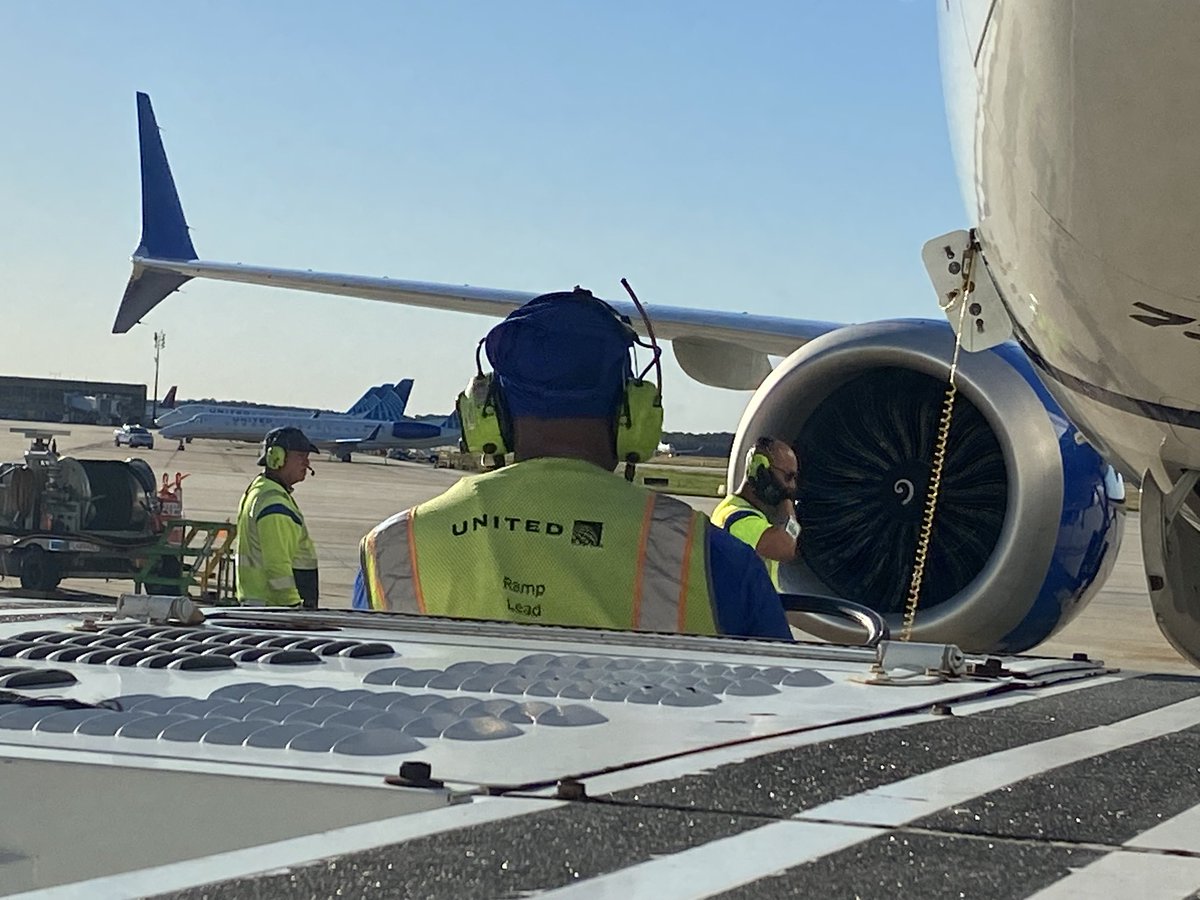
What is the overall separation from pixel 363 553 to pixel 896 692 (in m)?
1.76

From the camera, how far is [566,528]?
11.0 ft

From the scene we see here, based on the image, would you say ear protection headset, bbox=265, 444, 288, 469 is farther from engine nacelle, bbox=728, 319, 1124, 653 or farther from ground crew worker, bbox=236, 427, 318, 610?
engine nacelle, bbox=728, 319, 1124, 653

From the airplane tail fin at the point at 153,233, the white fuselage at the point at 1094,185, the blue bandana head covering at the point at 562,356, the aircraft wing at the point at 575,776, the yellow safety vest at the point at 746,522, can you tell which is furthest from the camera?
the airplane tail fin at the point at 153,233

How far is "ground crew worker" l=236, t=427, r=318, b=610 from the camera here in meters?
8.48

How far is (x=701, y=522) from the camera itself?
326 centimetres

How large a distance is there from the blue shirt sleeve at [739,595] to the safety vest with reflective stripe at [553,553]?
27mm

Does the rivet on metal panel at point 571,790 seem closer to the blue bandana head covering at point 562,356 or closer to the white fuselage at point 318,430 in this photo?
the blue bandana head covering at point 562,356

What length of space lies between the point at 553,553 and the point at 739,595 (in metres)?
0.39

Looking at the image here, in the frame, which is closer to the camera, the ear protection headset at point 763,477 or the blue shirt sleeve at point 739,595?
the blue shirt sleeve at point 739,595

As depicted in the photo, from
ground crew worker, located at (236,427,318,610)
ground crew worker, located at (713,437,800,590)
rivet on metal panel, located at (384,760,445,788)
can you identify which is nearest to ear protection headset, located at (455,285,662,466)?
rivet on metal panel, located at (384,760,445,788)

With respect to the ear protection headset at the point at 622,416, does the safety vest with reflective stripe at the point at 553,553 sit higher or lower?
lower

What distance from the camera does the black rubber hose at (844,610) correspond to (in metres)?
3.10

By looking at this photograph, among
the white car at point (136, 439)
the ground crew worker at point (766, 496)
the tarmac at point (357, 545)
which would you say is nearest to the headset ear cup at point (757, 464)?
the ground crew worker at point (766, 496)

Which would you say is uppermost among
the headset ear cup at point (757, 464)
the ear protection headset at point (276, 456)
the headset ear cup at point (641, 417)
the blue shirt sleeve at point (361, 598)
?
the headset ear cup at point (641, 417)
